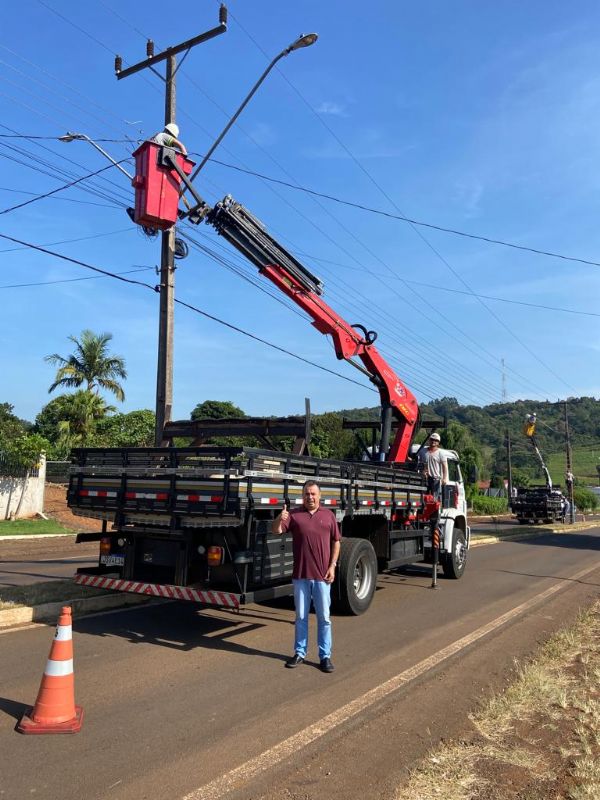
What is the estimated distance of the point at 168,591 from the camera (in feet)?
22.4

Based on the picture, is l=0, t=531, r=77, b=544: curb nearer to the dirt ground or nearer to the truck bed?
the dirt ground

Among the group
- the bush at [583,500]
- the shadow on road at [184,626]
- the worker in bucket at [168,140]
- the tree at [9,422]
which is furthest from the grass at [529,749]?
the bush at [583,500]

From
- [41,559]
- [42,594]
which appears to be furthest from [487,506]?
[42,594]

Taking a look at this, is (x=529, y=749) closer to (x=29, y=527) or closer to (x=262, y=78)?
(x=262, y=78)

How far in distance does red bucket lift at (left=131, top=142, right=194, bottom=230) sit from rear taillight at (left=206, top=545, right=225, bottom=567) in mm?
5050

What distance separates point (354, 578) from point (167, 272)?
7.30 m

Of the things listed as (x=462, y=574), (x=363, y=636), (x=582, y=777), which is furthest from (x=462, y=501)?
(x=582, y=777)

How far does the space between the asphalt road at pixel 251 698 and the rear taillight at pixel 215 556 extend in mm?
861

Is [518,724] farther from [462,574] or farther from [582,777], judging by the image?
[462,574]

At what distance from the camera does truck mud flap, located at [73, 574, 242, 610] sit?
21.4 feet

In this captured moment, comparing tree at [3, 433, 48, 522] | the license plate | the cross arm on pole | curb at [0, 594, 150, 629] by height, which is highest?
the cross arm on pole

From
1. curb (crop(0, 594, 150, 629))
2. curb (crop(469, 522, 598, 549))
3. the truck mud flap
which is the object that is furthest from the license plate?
curb (crop(469, 522, 598, 549))

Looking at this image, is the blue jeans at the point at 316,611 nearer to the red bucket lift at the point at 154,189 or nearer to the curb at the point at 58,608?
the curb at the point at 58,608

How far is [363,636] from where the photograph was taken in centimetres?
723
